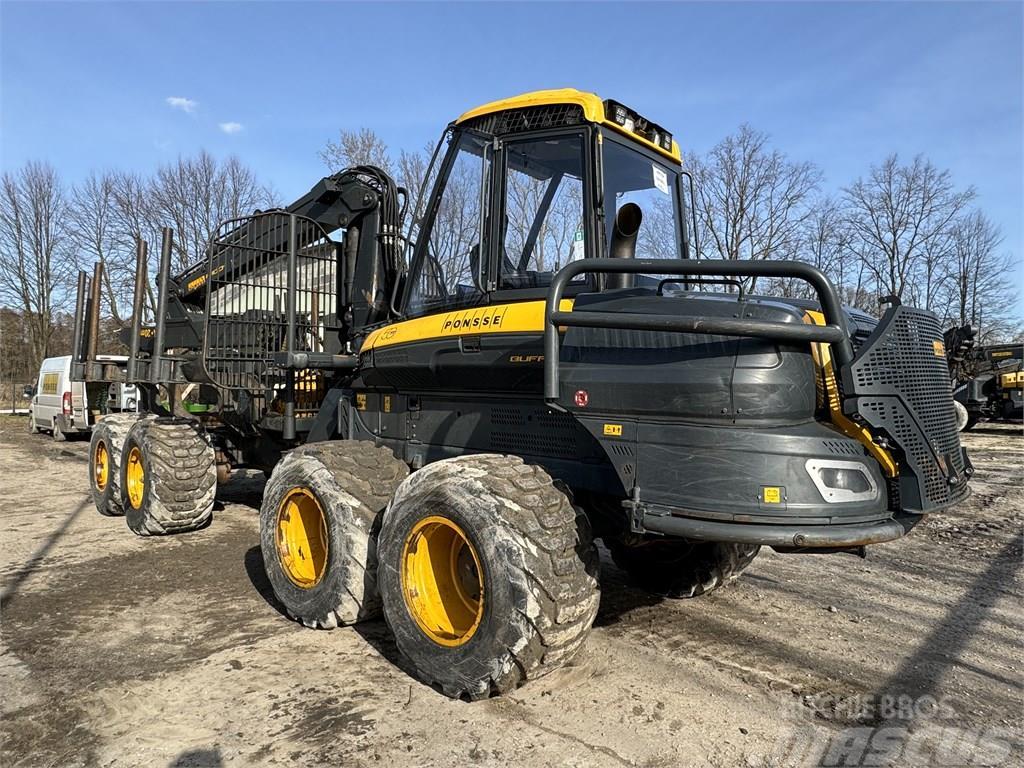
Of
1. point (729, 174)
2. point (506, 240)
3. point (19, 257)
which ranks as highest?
point (729, 174)

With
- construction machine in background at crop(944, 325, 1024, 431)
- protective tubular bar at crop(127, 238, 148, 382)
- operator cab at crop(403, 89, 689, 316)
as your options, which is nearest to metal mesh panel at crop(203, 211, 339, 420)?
protective tubular bar at crop(127, 238, 148, 382)

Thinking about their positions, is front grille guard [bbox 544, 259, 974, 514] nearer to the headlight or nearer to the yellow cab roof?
the headlight

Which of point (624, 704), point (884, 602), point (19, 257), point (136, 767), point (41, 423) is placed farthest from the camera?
point (19, 257)

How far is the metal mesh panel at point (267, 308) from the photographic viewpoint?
20.7 feet

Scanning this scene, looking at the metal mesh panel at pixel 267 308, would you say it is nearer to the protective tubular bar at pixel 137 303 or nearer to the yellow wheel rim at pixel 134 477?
the protective tubular bar at pixel 137 303

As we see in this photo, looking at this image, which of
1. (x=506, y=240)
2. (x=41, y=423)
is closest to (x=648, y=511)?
(x=506, y=240)

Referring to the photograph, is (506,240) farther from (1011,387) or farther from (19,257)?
(19,257)

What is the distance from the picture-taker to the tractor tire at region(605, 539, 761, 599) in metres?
4.85

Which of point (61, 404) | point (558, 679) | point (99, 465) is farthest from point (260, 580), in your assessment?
point (61, 404)

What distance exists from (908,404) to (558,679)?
6.95 ft

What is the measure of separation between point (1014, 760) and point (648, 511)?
1803mm

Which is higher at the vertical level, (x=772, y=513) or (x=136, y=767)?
(x=772, y=513)

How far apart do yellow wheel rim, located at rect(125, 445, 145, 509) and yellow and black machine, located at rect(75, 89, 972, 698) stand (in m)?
1.90

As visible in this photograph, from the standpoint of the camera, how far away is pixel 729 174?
90.3ft
